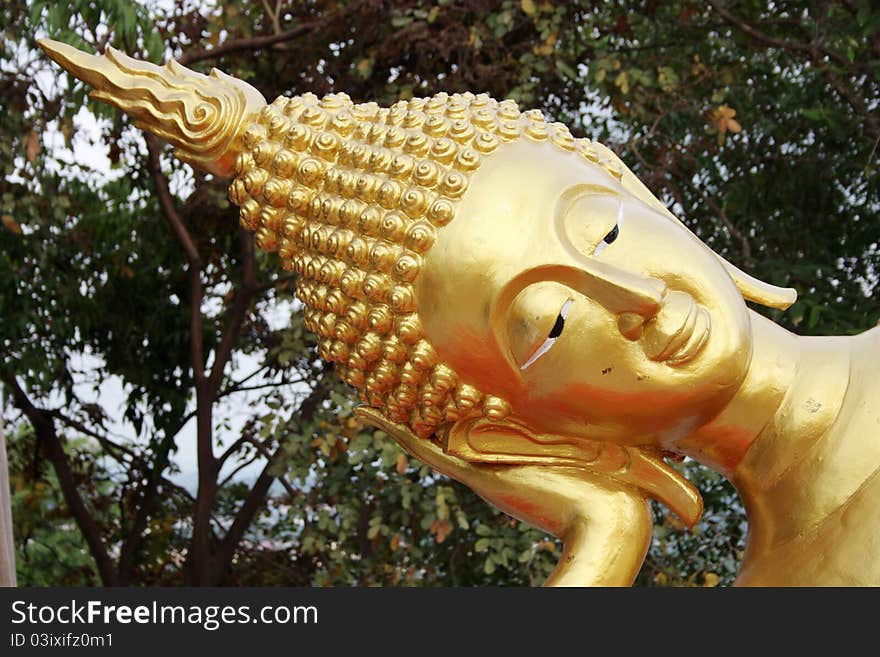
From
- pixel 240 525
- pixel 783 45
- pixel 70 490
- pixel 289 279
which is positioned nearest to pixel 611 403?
pixel 783 45

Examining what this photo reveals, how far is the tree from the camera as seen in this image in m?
3.38

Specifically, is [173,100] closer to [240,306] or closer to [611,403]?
[611,403]

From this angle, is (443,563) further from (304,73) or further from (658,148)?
(304,73)

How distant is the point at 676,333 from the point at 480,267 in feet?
0.64

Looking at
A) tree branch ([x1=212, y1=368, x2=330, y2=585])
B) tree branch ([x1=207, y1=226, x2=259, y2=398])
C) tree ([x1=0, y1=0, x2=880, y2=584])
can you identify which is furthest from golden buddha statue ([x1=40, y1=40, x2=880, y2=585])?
tree branch ([x1=212, y1=368, x2=330, y2=585])

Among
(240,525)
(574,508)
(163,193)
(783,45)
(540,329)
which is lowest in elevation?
(574,508)

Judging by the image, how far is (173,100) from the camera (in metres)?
1.14

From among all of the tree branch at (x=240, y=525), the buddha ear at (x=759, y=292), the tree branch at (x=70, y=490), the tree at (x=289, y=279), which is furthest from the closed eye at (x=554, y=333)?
the tree branch at (x=70, y=490)

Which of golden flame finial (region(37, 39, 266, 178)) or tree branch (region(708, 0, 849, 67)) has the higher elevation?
tree branch (region(708, 0, 849, 67))

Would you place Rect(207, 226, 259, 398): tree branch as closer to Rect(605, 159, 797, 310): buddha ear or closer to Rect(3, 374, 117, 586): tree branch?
Rect(3, 374, 117, 586): tree branch

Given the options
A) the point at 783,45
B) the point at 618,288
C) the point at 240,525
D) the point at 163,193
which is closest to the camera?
the point at 618,288

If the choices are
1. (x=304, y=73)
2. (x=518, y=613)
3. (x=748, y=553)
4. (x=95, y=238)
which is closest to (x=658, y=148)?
(x=304, y=73)

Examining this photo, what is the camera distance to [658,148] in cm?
365

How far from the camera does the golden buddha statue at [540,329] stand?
102 centimetres
